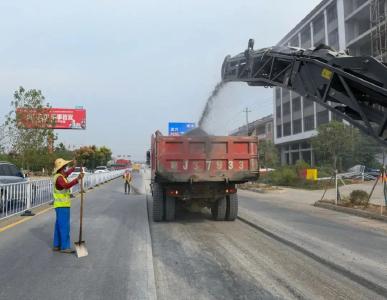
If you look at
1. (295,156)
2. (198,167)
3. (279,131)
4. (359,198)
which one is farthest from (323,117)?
(198,167)

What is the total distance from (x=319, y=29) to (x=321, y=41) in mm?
3258

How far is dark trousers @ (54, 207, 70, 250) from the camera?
752 centimetres

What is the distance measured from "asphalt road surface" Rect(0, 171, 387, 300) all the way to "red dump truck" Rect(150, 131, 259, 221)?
0.82 metres

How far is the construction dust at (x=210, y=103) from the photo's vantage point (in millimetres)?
10680

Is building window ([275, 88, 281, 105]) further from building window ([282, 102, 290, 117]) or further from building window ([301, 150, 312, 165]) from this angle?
building window ([301, 150, 312, 165])

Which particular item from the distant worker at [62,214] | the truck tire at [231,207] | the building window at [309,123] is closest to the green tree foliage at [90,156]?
the distant worker at [62,214]

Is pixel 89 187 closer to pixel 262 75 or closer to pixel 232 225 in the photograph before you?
pixel 232 225

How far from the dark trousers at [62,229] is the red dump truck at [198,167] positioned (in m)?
3.21

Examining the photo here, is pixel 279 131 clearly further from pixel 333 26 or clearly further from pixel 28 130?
pixel 28 130

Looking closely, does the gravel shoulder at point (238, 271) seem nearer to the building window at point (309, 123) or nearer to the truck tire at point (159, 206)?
the truck tire at point (159, 206)

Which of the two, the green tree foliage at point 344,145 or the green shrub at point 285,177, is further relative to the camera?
the green tree foliage at point 344,145

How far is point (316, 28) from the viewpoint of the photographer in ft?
194

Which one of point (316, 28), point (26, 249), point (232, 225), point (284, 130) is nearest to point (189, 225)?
point (232, 225)

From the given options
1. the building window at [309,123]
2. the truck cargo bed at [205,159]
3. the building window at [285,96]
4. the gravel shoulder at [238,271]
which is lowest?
the gravel shoulder at [238,271]
